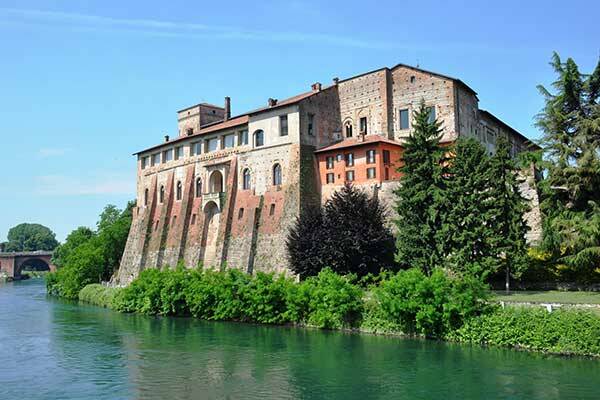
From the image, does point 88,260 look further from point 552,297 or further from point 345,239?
point 552,297

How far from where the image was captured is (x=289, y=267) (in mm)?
41719

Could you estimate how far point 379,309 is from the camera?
102 ft

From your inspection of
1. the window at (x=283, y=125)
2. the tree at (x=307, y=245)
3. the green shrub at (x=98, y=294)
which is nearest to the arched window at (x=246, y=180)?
the window at (x=283, y=125)

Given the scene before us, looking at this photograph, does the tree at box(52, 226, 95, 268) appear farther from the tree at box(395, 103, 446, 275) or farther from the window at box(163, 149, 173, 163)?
the tree at box(395, 103, 446, 275)

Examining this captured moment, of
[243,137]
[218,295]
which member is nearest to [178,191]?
[243,137]

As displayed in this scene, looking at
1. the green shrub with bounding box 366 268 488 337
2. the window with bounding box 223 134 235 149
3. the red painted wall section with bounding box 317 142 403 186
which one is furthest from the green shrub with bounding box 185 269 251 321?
the window with bounding box 223 134 235 149

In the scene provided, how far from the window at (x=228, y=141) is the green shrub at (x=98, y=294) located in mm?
16889

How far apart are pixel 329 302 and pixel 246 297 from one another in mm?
7264

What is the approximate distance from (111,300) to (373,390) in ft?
121

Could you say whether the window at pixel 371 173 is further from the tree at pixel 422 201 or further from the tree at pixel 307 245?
the tree at pixel 422 201

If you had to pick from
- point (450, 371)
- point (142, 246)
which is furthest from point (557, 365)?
point (142, 246)

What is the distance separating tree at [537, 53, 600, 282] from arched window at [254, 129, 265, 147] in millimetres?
24191

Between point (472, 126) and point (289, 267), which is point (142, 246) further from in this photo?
point (472, 126)

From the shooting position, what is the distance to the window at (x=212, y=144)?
55562 mm
